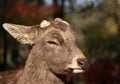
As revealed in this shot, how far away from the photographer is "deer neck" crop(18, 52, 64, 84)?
8297mm

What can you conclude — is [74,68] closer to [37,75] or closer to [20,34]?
[37,75]

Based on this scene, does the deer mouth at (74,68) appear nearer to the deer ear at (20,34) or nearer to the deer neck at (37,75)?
the deer neck at (37,75)

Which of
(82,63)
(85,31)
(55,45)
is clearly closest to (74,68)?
(82,63)

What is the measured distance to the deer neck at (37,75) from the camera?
830cm

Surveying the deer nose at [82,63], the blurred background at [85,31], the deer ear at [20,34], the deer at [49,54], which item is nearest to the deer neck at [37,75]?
the deer at [49,54]

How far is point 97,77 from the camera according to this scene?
27062 millimetres

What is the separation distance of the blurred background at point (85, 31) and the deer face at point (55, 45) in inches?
262

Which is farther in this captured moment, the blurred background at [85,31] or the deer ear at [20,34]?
the blurred background at [85,31]

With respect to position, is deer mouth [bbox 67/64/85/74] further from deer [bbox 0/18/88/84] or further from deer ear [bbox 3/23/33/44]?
deer ear [bbox 3/23/33/44]

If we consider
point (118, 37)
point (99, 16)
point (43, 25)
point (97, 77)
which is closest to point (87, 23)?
point (99, 16)

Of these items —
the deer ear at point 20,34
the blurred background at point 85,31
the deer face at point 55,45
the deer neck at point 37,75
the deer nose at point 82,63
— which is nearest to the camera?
the deer nose at point 82,63

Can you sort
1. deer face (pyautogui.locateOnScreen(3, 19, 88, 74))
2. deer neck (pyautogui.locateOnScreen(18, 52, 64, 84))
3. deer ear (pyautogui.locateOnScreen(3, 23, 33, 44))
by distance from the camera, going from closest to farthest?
deer face (pyautogui.locateOnScreen(3, 19, 88, 74)) → deer neck (pyautogui.locateOnScreen(18, 52, 64, 84)) → deer ear (pyautogui.locateOnScreen(3, 23, 33, 44))

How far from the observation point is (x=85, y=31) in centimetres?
3681

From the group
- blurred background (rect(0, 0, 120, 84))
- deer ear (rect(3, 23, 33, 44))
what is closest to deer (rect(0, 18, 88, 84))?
deer ear (rect(3, 23, 33, 44))
